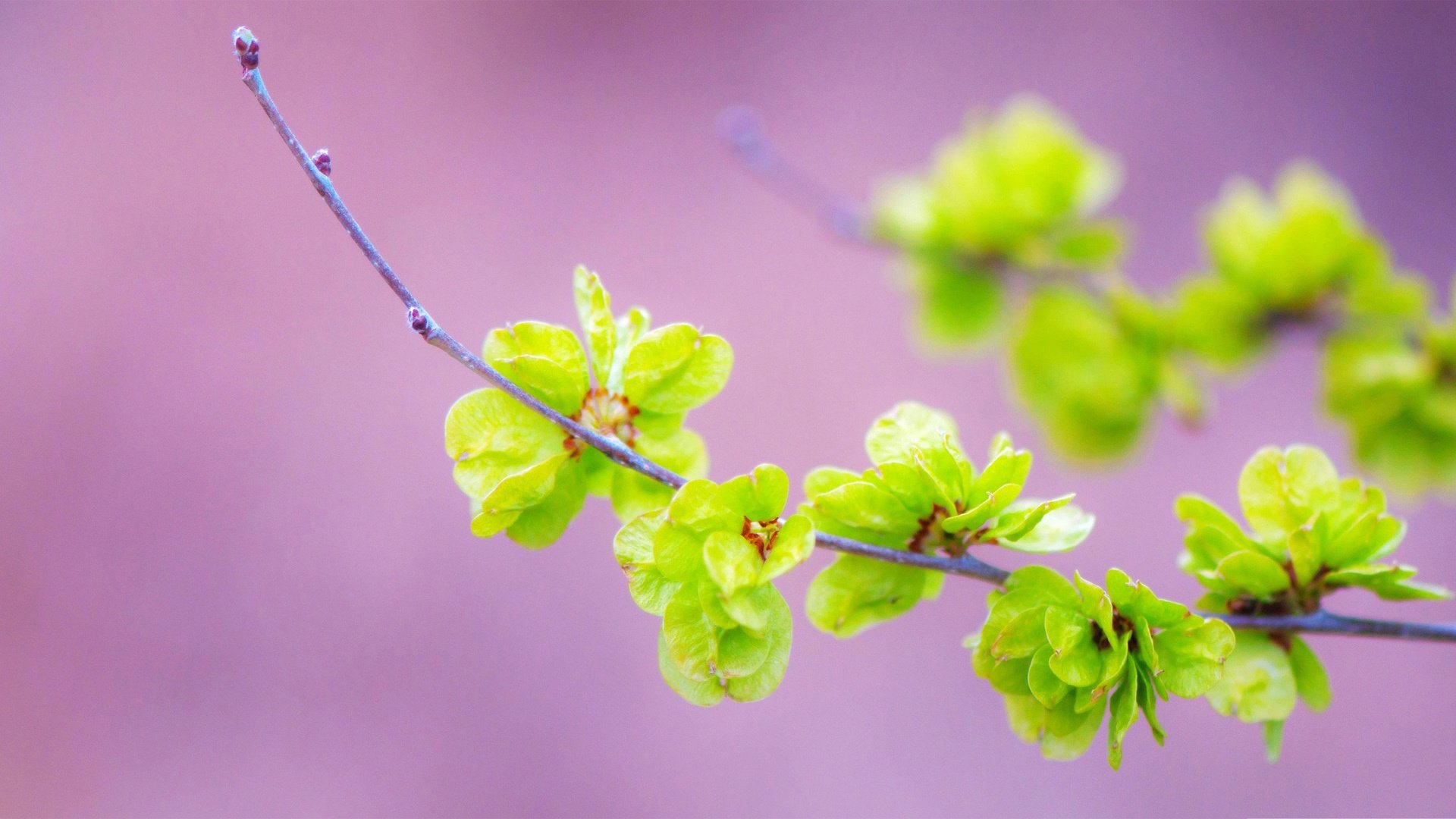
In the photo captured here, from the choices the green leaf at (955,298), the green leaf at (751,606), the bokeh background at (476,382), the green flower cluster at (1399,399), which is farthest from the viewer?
the bokeh background at (476,382)

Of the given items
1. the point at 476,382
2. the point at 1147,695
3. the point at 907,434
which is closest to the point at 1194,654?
the point at 1147,695

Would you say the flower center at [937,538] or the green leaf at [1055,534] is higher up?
the flower center at [937,538]

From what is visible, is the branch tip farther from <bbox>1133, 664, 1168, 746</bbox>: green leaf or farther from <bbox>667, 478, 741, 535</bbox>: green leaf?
<bbox>1133, 664, 1168, 746</bbox>: green leaf

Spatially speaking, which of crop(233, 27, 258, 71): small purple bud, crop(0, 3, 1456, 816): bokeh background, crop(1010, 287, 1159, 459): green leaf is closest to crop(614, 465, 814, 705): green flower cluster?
crop(233, 27, 258, 71): small purple bud

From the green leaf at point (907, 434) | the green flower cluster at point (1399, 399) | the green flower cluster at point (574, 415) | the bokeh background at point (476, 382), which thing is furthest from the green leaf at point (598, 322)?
the bokeh background at point (476, 382)

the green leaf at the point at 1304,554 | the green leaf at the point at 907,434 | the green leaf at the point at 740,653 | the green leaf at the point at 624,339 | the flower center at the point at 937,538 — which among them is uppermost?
the green leaf at the point at 624,339

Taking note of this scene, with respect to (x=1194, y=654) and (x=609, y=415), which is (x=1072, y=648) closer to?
(x=1194, y=654)

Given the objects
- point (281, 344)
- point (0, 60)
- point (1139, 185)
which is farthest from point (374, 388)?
point (1139, 185)

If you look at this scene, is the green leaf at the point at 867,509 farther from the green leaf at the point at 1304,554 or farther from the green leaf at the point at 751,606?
the green leaf at the point at 1304,554

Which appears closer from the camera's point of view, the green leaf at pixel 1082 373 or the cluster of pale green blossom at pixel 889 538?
the cluster of pale green blossom at pixel 889 538
